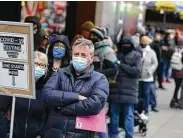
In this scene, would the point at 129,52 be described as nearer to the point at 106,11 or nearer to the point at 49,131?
the point at 49,131

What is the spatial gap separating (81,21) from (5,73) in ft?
31.5

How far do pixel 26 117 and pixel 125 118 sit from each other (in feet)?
11.5

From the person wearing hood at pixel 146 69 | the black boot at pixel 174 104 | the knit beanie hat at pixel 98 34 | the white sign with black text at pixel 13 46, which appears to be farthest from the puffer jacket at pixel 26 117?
the black boot at pixel 174 104

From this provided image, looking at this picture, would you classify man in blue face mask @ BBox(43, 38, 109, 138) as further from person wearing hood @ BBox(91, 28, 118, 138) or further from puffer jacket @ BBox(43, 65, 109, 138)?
person wearing hood @ BBox(91, 28, 118, 138)

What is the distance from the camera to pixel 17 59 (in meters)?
4.29

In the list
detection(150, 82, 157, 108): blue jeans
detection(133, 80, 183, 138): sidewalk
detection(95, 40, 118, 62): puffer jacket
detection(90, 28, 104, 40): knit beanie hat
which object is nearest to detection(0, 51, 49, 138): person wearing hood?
detection(95, 40, 118, 62): puffer jacket

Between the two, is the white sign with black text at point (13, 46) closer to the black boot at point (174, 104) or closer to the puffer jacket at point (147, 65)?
the puffer jacket at point (147, 65)

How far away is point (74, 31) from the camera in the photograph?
14.0m

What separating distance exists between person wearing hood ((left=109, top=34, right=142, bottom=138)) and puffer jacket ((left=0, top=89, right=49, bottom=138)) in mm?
3249

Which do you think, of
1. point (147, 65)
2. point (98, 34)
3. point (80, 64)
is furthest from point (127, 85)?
point (80, 64)

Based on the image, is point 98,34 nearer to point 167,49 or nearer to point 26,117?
point 26,117

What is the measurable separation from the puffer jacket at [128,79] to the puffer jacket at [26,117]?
3.25 meters

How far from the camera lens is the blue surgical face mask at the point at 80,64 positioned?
4.40 meters

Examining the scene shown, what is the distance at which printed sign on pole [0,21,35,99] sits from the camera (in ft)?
13.8
